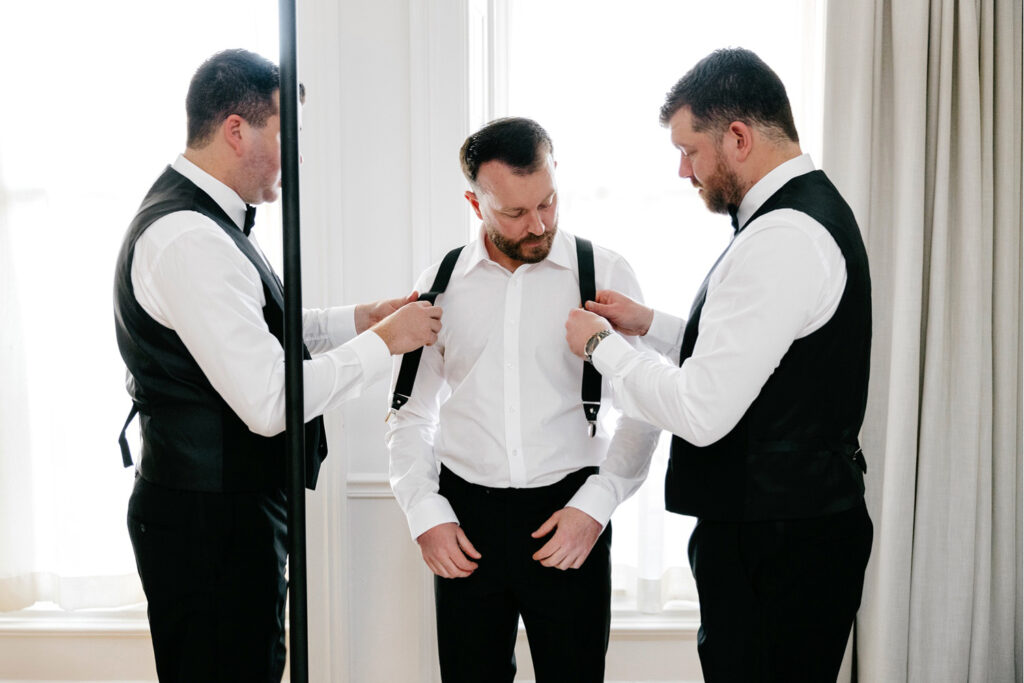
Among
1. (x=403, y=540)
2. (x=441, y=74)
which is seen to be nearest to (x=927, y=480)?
(x=403, y=540)

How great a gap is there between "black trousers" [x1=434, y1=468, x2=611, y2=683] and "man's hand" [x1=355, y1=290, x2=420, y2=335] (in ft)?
1.26

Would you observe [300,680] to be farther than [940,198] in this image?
No

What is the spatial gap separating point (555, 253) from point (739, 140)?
17.3 inches

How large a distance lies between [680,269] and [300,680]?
177cm

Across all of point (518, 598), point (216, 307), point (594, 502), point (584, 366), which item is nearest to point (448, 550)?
point (518, 598)

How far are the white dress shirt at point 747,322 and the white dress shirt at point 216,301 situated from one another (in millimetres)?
594

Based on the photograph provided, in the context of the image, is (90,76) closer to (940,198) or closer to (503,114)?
(503,114)

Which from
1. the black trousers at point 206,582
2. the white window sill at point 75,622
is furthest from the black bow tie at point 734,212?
the white window sill at point 75,622

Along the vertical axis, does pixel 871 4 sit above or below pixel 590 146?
above

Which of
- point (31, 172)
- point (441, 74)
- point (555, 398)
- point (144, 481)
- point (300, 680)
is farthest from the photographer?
point (441, 74)

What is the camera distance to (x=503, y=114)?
235 cm

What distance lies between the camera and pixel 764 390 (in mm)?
1289

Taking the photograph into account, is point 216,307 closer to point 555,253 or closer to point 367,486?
point 555,253

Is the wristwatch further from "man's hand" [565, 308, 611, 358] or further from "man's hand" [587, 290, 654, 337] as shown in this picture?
"man's hand" [587, 290, 654, 337]
